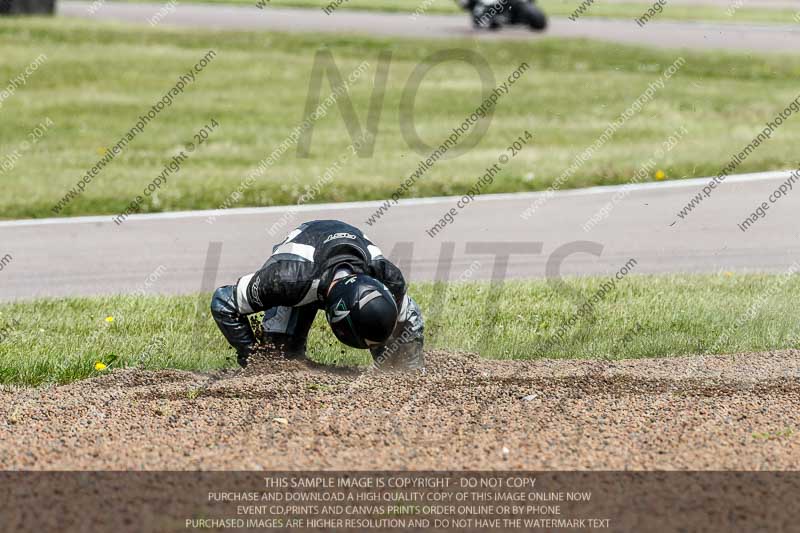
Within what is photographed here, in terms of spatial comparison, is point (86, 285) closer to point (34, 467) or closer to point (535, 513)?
point (34, 467)

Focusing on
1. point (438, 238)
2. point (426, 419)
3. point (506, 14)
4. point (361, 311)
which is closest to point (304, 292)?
point (361, 311)

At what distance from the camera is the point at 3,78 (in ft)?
69.2

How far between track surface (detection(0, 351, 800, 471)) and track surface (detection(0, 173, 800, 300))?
332 centimetres

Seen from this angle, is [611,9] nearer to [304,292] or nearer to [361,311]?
[304,292]

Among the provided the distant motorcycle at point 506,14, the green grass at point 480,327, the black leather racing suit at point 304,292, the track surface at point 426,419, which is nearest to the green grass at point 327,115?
the distant motorcycle at point 506,14

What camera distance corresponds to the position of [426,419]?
6340 millimetres

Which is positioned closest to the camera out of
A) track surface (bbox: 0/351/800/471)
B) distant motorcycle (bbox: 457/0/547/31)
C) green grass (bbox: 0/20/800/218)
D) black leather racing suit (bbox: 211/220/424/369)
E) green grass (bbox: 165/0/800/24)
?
track surface (bbox: 0/351/800/471)

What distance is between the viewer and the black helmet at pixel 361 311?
6.32 metres

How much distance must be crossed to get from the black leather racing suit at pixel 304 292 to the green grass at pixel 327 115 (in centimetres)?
674

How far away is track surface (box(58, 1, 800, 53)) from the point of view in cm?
2631

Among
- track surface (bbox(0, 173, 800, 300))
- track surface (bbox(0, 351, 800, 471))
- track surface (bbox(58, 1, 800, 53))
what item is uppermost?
track surface (bbox(0, 351, 800, 471))

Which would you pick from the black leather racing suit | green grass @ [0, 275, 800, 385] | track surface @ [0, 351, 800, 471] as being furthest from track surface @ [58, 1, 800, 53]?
the black leather racing suit

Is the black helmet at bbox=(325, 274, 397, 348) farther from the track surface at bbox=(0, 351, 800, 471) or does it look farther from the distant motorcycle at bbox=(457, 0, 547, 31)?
the distant motorcycle at bbox=(457, 0, 547, 31)

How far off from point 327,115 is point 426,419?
45.2ft
